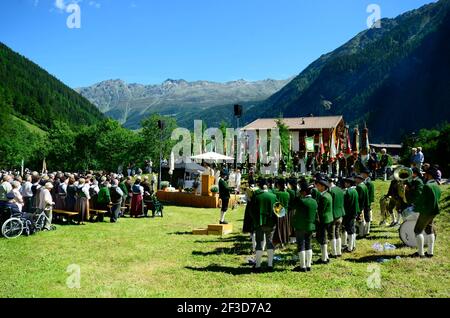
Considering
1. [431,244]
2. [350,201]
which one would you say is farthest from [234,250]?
[431,244]

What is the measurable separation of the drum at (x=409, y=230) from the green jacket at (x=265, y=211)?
419cm

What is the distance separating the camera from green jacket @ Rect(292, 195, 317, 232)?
396 inches

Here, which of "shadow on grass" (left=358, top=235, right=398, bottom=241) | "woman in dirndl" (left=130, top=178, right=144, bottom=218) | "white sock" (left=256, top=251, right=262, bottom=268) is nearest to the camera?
"white sock" (left=256, top=251, right=262, bottom=268)

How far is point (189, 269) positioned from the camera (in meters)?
10.5

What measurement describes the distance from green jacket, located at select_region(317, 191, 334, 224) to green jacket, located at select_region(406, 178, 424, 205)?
243 centimetres

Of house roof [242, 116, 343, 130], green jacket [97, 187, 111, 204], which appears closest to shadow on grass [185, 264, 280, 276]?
green jacket [97, 187, 111, 204]

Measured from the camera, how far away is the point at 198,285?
9.02 metres

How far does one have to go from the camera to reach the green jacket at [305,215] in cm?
1005

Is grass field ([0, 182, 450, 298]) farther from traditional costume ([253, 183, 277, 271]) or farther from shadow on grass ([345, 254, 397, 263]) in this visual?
traditional costume ([253, 183, 277, 271])

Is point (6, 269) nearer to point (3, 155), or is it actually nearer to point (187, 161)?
point (187, 161)

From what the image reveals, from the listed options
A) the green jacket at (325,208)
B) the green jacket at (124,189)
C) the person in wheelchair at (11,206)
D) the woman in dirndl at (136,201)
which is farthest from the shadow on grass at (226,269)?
the green jacket at (124,189)

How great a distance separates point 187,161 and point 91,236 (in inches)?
1001

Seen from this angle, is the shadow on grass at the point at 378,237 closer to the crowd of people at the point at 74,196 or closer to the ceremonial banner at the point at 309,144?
the crowd of people at the point at 74,196
